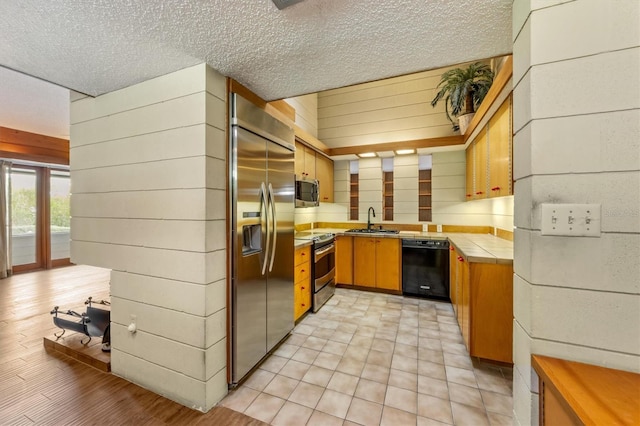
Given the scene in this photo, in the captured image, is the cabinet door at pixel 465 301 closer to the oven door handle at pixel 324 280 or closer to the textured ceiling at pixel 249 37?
the oven door handle at pixel 324 280

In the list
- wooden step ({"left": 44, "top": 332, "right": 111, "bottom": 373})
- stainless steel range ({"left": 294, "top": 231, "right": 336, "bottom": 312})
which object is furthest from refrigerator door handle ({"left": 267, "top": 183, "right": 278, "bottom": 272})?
wooden step ({"left": 44, "top": 332, "right": 111, "bottom": 373})

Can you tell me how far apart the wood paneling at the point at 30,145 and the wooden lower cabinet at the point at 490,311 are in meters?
6.26

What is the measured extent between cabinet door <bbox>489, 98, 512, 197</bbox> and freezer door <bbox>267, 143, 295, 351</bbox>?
191cm

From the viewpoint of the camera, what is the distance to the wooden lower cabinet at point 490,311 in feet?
6.85

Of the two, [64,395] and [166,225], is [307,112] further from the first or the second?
[64,395]

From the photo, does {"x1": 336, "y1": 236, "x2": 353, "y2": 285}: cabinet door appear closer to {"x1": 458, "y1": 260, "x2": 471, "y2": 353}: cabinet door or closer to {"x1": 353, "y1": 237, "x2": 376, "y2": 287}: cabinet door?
{"x1": 353, "y1": 237, "x2": 376, "y2": 287}: cabinet door

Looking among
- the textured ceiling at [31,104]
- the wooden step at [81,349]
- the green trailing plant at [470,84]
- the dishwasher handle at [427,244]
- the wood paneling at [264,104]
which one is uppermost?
the green trailing plant at [470,84]

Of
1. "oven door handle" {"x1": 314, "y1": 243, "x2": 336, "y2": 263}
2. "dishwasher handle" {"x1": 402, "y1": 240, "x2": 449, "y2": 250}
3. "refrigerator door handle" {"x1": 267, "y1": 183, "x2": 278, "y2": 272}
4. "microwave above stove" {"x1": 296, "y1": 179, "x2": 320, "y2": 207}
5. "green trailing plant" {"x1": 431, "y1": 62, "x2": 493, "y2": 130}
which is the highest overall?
"green trailing plant" {"x1": 431, "y1": 62, "x2": 493, "y2": 130}

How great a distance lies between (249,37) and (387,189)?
361cm

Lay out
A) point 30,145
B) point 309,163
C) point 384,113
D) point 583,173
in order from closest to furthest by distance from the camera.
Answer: point 583,173, point 309,163, point 30,145, point 384,113

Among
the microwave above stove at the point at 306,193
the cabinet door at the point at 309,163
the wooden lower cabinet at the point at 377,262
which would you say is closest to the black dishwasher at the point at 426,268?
the wooden lower cabinet at the point at 377,262

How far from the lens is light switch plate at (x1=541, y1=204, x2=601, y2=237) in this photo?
906 mm

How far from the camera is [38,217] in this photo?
5.61 metres

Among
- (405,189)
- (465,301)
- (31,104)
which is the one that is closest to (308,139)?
(405,189)
